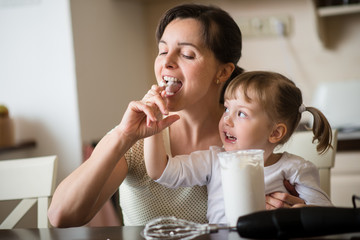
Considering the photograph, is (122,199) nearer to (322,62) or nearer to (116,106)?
(116,106)

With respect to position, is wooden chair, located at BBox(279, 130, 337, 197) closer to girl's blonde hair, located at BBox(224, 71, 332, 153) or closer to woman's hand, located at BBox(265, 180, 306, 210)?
girl's blonde hair, located at BBox(224, 71, 332, 153)

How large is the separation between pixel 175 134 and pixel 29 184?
47cm

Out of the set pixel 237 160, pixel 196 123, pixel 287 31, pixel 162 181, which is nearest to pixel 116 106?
pixel 287 31

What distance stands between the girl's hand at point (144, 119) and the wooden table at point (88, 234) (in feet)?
0.87

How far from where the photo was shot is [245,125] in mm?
1257

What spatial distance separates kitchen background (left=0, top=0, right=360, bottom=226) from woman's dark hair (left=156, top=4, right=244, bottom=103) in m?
1.14

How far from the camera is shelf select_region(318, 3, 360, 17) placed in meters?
2.74

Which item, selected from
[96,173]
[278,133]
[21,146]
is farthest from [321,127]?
[21,146]

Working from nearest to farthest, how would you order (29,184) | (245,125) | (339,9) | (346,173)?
(245,125) → (29,184) → (346,173) → (339,9)

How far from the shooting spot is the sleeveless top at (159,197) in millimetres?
1431

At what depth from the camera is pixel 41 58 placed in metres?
2.70

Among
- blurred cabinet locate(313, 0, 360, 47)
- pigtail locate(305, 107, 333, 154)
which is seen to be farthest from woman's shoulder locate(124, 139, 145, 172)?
blurred cabinet locate(313, 0, 360, 47)

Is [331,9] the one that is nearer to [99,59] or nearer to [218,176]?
[99,59]

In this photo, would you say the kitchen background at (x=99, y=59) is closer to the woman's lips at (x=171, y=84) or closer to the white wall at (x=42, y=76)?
the white wall at (x=42, y=76)
